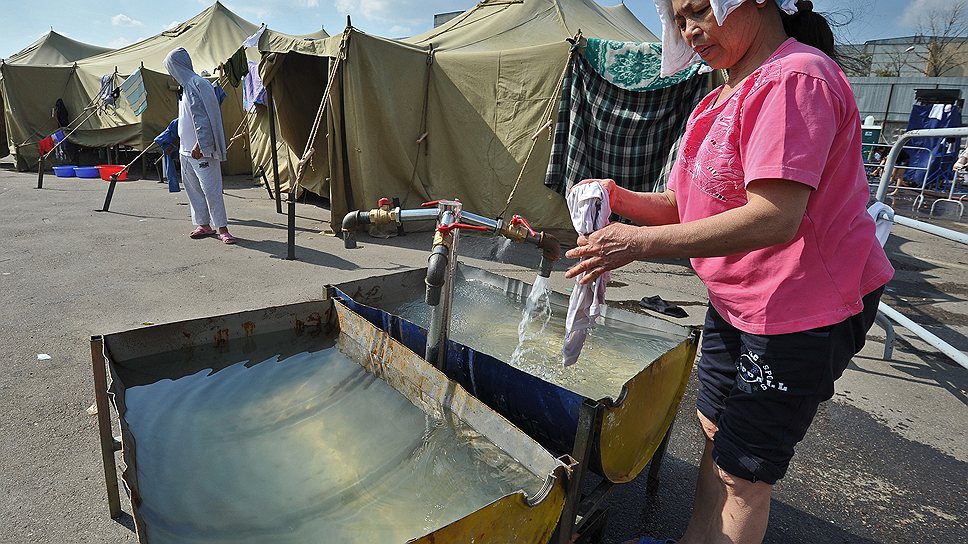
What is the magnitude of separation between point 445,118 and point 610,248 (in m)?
5.99

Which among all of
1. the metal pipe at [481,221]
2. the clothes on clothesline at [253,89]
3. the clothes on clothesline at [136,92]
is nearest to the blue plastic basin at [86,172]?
the clothes on clothesline at [136,92]

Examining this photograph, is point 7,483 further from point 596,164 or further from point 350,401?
point 596,164

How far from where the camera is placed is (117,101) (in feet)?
37.6

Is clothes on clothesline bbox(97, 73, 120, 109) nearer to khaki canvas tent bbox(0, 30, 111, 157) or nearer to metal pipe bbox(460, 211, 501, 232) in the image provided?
khaki canvas tent bbox(0, 30, 111, 157)

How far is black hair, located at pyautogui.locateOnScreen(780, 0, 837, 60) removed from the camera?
1.30 m

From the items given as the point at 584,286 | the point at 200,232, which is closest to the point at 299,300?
the point at 200,232

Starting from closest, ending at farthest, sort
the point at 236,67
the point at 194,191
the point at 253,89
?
1. the point at 194,191
2. the point at 236,67
3. the point at 253,89

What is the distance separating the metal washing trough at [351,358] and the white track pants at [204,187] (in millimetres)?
4431

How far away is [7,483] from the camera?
2.11m

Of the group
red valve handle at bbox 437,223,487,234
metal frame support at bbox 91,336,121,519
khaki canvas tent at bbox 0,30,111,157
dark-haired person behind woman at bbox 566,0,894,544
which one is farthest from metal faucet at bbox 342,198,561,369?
khaki canvas tent at bbox 0,30,111,157

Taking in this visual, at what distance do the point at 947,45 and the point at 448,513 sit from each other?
33.8 metres

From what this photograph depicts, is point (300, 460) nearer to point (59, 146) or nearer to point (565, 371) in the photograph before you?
point (565, 371)

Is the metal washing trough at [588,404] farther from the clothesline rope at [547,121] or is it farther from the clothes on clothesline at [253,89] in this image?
the clothes on clothesline at [253,89]

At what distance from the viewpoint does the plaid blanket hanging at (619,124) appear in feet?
18.5
